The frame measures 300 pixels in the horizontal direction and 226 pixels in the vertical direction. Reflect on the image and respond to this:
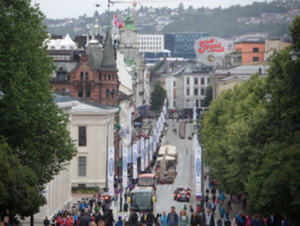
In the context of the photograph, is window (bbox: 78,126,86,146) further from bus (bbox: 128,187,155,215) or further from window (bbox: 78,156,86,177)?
bus (bbox: 128,187,155,215)

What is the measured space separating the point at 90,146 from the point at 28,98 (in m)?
48.6

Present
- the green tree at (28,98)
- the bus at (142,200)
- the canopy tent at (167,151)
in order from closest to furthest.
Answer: the green tree at (28,98), the bus at (142,200), the canopy tent at (167,151)

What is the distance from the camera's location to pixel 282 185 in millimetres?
44844

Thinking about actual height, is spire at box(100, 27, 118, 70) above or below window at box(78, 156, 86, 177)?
above

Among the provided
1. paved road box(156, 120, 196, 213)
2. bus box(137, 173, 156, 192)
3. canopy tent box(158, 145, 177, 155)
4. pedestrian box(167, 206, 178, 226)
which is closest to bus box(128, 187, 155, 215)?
paved road box(156, 120, 196, 213)

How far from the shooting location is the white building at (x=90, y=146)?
103312 millimetres

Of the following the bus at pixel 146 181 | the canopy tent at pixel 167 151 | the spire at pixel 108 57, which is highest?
the spire at pixel 108 57

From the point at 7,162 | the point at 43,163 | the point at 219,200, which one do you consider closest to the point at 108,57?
the point at 219,200

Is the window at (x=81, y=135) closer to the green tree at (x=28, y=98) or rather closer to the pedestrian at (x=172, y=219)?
the green tree at (x=28, y=98)

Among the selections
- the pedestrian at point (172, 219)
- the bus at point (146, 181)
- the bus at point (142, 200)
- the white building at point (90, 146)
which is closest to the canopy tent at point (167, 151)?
the white building at point (90, 146)

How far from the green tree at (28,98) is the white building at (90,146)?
43.2 m

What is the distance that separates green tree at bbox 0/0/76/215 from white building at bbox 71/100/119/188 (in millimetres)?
43245

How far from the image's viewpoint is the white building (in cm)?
A: 10331

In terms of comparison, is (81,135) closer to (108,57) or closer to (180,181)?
(180,181)
